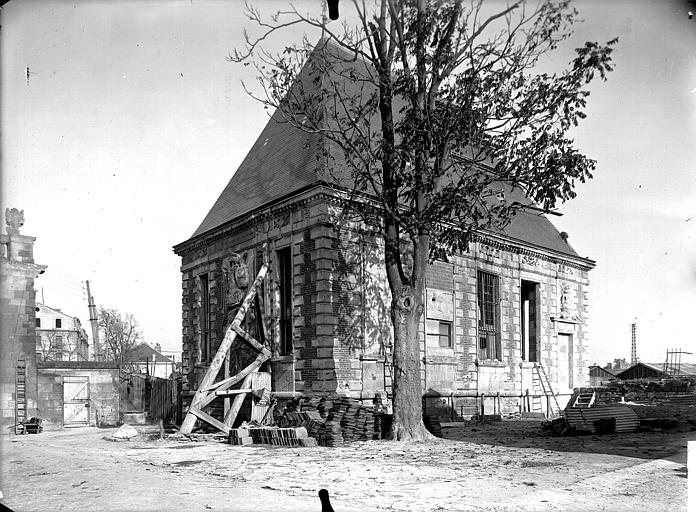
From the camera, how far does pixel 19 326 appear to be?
72.1 ft

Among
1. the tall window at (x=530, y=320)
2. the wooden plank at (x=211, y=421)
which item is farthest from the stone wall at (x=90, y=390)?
the tall window at (x=530, y=320)

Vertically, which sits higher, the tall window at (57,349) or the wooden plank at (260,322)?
the wooden plank at (260,322)

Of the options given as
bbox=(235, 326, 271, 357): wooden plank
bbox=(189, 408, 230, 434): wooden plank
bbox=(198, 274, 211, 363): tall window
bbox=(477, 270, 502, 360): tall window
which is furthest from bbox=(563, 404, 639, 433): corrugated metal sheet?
bbox=(198, 274, 211, 363): tall window

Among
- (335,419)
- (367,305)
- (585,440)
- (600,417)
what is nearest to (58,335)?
(367,305)

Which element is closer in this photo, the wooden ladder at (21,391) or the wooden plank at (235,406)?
the wooden plank at (235,406)

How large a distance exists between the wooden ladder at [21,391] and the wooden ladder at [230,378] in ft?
27.7

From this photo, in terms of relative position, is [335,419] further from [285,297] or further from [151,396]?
[151,396]

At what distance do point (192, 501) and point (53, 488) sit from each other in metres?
2.54

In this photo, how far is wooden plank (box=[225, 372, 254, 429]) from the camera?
623 inches

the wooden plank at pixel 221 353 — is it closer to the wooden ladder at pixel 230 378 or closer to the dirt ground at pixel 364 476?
the wooden ladder at pixel 230 378

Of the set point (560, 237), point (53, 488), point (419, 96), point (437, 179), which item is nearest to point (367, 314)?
point (437, 179)

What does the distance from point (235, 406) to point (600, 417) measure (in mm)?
9115

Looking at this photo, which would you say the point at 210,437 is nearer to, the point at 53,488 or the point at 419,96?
the point at 53,488

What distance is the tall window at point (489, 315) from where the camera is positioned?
22516 millimetres
